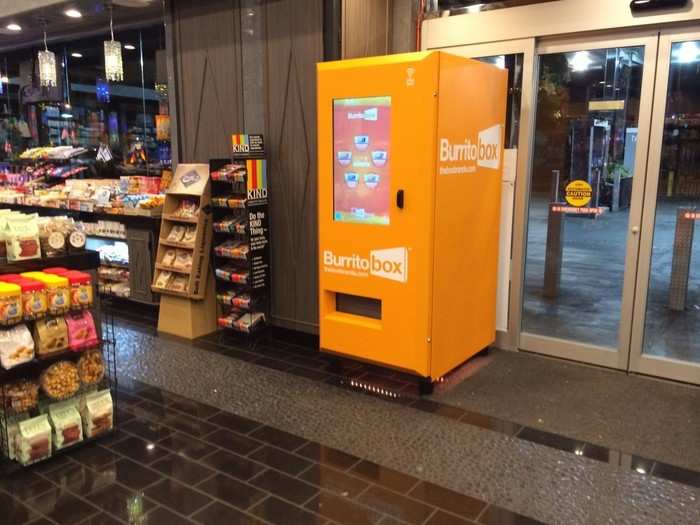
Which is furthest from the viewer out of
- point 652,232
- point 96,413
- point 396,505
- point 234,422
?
point 652,232

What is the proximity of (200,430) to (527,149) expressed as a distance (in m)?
3.16

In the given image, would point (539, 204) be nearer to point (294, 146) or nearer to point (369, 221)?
point (369, 221)

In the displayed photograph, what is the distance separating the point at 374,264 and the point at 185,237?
2145 millimetres

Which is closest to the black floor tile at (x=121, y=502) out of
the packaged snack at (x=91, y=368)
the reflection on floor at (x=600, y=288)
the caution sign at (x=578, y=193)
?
the packaged snack at (x=91, y=368)

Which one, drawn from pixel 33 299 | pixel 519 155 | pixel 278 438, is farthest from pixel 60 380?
pixel 519 155

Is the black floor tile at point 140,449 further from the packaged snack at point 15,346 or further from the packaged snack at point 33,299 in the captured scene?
the packaged snack at point 33,299

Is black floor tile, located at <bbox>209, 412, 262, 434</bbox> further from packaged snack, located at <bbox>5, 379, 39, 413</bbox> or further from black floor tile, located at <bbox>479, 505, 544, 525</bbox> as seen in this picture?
black floor tile, located at <bbox>479, 505, 544, 525</bbox>

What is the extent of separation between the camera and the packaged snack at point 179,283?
16.9ft

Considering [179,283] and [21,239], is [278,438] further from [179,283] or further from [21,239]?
[179,283]

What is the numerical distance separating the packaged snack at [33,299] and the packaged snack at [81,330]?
0.19 metres

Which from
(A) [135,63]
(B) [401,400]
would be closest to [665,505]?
(B) [401,400]

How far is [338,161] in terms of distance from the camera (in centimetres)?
398

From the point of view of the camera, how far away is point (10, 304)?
293cm

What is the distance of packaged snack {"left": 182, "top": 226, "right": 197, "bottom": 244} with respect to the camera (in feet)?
17.0
